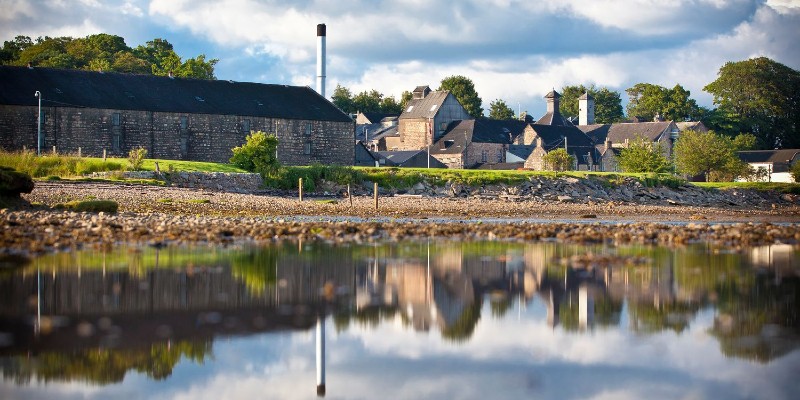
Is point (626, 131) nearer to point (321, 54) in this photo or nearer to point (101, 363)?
point (321, 54)

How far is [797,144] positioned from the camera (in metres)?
134

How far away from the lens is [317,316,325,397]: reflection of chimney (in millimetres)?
11094

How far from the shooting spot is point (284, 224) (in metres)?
31.8

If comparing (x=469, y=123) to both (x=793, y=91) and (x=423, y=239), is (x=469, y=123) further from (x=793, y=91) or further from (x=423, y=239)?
(x=423, y=239)

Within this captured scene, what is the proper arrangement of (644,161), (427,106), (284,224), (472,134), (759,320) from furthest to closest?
(427,106) < (472,134) < (644,161) < (284,224) < (759,320)

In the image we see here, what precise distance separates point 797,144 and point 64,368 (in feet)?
443

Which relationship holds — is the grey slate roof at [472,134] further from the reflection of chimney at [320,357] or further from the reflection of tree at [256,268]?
the reflection of chimney at [320,357]

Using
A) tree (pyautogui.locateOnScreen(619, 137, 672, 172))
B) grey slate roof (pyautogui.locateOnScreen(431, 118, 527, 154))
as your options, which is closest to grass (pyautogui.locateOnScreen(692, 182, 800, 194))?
tree (pyautogui.locateOnScreen(619, 137, 672, 172))

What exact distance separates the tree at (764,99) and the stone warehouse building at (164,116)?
241 feet

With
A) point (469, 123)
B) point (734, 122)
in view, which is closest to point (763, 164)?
point (734, 122)

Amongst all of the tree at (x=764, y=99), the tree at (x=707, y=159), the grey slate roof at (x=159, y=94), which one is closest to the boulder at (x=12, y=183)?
the grey slate roof at (x=159, y=94)

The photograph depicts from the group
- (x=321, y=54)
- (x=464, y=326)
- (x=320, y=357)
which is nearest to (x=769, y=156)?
(x=321, y=54)

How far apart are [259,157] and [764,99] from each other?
93.6 meters

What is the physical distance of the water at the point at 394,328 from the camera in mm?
11203
